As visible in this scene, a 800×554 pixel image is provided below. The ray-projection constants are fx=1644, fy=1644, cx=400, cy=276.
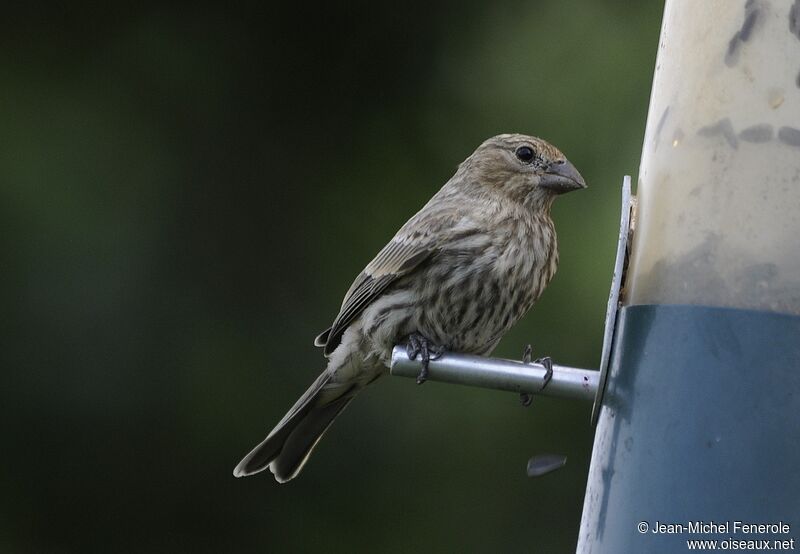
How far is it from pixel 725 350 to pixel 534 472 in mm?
644

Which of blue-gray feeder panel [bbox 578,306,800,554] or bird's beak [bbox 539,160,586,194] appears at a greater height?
bird's beak [bbox 539,160,586,194]

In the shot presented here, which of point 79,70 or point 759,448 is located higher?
point 79,70

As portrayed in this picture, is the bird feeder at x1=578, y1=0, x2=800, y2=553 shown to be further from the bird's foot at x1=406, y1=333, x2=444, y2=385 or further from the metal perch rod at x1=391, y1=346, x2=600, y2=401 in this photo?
the bird's foot at x1=406, y1=333, x2=444, y2=385

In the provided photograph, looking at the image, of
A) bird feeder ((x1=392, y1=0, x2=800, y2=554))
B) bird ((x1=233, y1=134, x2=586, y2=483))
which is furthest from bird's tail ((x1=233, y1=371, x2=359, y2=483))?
bird feeder ((x1=392, y1=0, x2=800, y2=554))

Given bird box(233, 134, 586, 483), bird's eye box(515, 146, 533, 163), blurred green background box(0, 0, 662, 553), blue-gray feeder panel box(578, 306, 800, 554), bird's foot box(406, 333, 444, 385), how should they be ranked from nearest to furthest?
blue-gray feeder panel box(578, 306, 800, 554), bird's foot box(406, 333, 444, 385), bird box(233, 134, 586, 483), bird's eye box(515, 146, 533, 163), blurred green background box(0, 0, 662, 553)

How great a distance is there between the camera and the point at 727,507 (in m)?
3.67

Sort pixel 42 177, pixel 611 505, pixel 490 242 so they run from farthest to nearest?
1. pixel 42 177
2. pixel 490 242
3. pixel 611 505

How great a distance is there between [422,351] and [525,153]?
99cm

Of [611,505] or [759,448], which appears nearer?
[759,448]

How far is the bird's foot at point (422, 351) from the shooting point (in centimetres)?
436

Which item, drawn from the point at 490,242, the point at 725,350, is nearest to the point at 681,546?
the point at 725,350

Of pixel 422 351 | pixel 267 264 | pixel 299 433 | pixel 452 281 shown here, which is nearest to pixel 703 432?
pixel 422 351

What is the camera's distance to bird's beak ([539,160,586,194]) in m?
5.46

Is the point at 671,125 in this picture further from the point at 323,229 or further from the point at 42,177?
the point at 42,177
